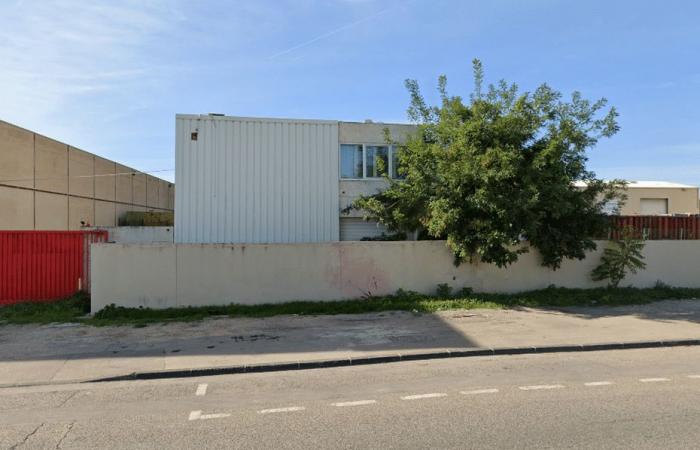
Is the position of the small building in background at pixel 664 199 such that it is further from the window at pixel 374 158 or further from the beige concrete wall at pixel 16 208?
A: the beige concrete wall at pixel 16 208

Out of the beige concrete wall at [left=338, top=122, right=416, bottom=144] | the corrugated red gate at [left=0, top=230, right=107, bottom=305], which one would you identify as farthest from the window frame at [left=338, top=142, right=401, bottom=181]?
the corrugated red gate at [left=0, top=230, right=107, bottom=305]

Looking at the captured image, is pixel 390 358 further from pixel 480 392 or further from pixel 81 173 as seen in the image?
pixel 81 173

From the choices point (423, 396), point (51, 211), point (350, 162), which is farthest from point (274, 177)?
point (51, 211)

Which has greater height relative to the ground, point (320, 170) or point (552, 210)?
point (320, 170)

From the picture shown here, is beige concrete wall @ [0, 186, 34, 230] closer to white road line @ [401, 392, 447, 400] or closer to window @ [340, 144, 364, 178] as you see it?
window @ [340, 144, 364, 178]

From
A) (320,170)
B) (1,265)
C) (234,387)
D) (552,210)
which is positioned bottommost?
(234,387)

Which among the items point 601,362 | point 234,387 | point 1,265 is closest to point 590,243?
point 601,362

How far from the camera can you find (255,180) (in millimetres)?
16703

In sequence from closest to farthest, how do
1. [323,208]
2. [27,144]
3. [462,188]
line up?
[462,188], [323,208], [27,144]

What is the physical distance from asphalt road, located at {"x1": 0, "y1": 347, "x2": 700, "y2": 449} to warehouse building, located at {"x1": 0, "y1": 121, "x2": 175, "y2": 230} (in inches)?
982

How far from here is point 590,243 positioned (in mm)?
14055

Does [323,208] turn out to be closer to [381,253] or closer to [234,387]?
[381,253]

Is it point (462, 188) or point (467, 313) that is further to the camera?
point (462, 188)

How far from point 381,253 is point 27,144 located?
82.6ft
